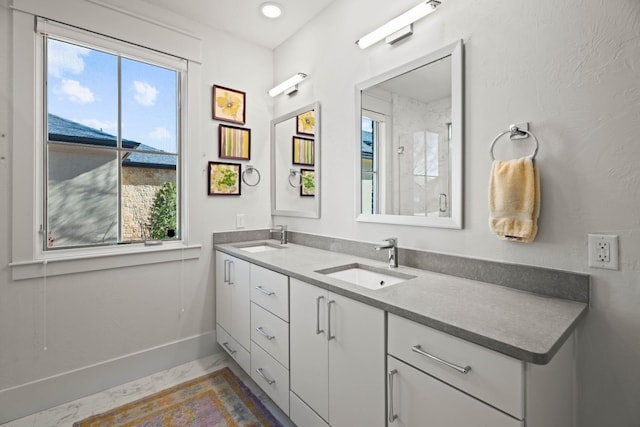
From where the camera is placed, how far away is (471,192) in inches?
55.9

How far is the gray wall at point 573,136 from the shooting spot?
102 centimetres

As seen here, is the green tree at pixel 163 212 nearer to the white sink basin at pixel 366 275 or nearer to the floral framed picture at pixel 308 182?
the floral framed picture at pixel 308 182

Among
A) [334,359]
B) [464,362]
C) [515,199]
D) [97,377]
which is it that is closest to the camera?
[464,362]

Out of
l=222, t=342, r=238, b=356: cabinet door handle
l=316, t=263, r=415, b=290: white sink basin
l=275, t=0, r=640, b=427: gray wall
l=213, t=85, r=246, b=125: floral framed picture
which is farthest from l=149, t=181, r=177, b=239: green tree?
l=275, t=0, r=640, b=427: gray wall

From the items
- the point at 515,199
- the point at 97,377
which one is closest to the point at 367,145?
the point at 515,199

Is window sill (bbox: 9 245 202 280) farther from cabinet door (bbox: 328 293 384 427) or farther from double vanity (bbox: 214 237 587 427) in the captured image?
cabinet door (bbox: 328 293 384 427)

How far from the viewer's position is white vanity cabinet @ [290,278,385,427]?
1159mm

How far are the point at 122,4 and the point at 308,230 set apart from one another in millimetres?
1989

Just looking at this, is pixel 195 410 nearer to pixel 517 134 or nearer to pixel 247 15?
pixel 517 134

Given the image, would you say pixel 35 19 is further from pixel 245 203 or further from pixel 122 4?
pixel 245 203

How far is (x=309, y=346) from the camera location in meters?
1.47

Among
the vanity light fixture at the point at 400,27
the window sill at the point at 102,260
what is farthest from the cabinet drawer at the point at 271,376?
the vanity light fixture at the point at 400,27

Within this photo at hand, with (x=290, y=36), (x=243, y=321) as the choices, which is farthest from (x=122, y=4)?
(x=243, y=321)

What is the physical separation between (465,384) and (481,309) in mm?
259
